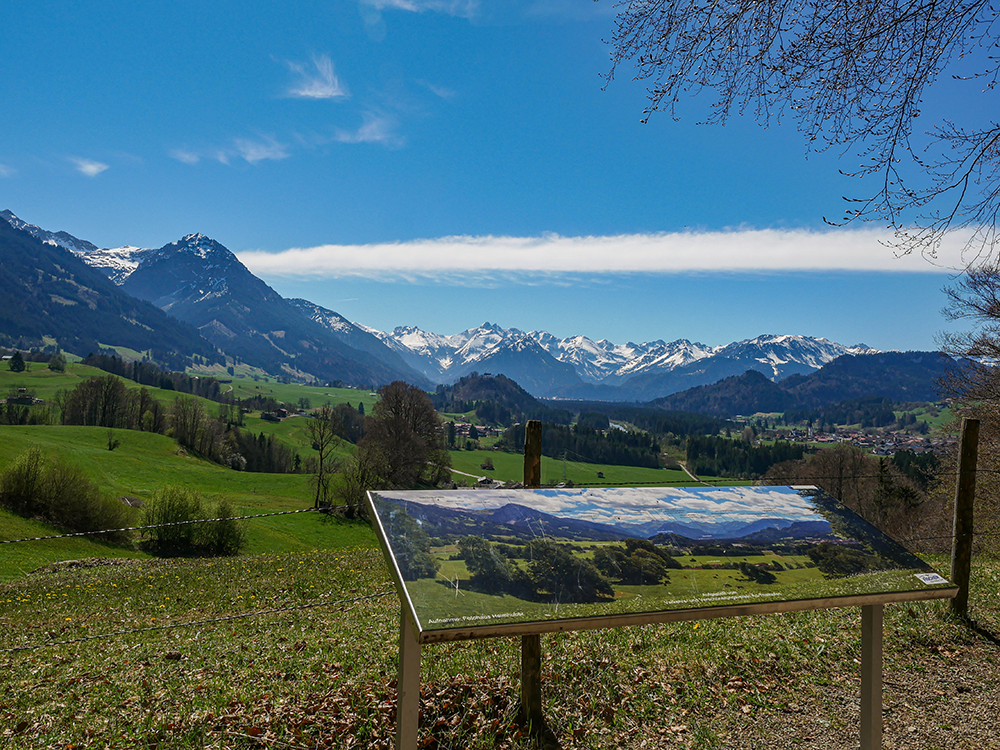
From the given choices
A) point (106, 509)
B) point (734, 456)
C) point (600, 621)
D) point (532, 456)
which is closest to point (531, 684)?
point (532, 456)

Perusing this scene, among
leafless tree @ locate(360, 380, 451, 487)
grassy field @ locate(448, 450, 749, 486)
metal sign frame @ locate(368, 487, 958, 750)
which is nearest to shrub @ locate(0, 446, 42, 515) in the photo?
leafless tree @ locate(360, 380, 451, 487)

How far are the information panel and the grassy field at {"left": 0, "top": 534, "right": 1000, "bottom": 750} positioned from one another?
7.75 feet

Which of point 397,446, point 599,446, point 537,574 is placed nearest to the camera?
point 537,574

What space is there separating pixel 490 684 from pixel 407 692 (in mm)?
2750

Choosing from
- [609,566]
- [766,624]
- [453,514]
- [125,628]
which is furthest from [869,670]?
[125,628]

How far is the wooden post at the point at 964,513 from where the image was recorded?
828cm

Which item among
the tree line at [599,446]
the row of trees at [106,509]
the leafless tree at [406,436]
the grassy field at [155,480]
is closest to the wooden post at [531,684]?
the row of trees at [106,509]

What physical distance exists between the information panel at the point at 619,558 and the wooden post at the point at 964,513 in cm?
473

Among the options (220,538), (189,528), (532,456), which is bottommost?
(220,538)

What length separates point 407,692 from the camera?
3.74 metres

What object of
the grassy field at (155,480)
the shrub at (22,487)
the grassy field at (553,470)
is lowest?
the grassy field at (553,470)

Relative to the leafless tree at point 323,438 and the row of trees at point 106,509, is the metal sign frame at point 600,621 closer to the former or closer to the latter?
the row of trees at point 106,509

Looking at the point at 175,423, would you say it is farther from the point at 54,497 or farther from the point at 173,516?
the point at 173,516

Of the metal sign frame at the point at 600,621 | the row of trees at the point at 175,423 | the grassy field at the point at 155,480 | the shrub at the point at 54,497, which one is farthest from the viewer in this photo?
the row of trees at the point at 175,423
